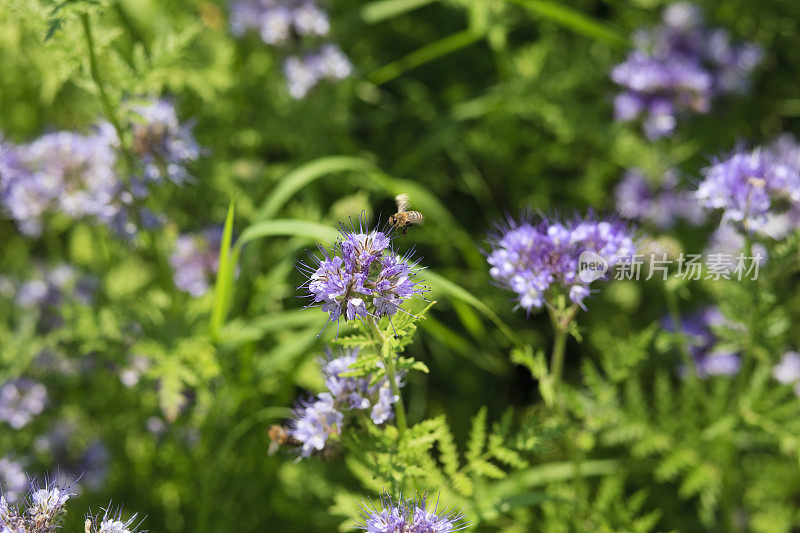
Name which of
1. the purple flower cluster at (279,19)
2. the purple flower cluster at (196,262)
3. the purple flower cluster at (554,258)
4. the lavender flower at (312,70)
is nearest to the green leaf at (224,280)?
the purple flower cluster at (196,262)

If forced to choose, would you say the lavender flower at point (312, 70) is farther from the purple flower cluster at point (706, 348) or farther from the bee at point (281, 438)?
the purple flower cluster at point (706, 348)

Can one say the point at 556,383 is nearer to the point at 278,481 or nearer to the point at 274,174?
the point at 278,481

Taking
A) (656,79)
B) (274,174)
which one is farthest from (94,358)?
(656,79)

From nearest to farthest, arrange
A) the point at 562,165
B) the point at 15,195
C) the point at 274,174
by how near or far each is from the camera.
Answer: the point at 15,195 → the point at 274,174 → the point at 562,165

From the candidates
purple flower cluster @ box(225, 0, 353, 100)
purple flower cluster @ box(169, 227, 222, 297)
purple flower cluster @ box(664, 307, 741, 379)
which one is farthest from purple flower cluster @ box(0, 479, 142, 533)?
purple flower cluster @ box(664, 307, 741, 379)

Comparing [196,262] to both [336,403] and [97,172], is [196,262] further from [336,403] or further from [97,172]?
[336,403]

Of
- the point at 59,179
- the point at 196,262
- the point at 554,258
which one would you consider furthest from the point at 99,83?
the point at 554,258
